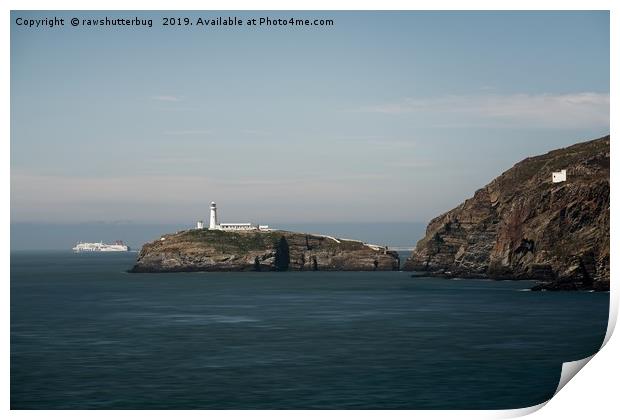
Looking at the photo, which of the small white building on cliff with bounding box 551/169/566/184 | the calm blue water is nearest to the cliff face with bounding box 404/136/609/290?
the small white building on cliff with bounding box 551/169/566/184

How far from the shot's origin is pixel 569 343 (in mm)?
39594

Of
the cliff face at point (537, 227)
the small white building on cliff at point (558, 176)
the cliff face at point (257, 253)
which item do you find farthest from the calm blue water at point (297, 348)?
the cliff face at point (257, 253)

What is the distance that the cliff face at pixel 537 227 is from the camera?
68000 millimetres

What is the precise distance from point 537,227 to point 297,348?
43.4m

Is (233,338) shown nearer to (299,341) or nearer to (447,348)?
(299,341)

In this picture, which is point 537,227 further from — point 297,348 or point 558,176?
point 297,348

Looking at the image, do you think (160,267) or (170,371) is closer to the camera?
(170,371)

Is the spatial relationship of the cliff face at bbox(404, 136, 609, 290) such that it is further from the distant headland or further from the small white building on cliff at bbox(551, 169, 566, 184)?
the distant headland

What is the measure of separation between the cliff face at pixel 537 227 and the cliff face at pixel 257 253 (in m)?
14.4

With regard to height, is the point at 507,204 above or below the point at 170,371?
above

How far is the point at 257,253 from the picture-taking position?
115250 mm

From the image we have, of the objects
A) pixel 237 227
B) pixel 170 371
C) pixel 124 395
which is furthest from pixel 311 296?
pixel 237 227

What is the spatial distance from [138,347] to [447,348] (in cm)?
1279

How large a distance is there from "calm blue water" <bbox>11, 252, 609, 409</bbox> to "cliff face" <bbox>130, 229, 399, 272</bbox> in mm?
42645
